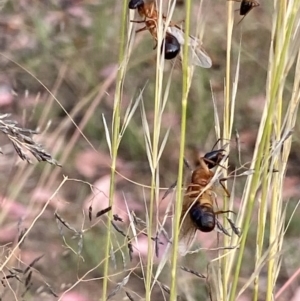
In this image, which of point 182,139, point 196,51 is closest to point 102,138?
point 196,51

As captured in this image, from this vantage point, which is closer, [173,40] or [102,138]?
[173,40]

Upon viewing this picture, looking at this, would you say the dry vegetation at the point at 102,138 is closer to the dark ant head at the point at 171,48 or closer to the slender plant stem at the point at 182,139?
the dark ant head at the point at 171,48

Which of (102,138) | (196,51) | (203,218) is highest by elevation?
(196,51)

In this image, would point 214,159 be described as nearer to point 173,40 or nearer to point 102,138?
point 173,40

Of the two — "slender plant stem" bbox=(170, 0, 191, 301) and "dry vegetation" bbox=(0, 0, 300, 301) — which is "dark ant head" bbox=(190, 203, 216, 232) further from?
"dry vegetation" bbox=(0, 0, 300, 301)

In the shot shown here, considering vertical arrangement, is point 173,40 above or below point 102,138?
above

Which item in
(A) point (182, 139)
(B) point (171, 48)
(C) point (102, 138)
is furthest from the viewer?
(C) point (102, 138)

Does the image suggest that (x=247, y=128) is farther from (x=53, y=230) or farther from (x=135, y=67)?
(x=53, y=230)

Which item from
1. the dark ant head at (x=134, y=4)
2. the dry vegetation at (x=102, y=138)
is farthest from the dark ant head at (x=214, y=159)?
the dry vegetation at (x=102, y=138)
